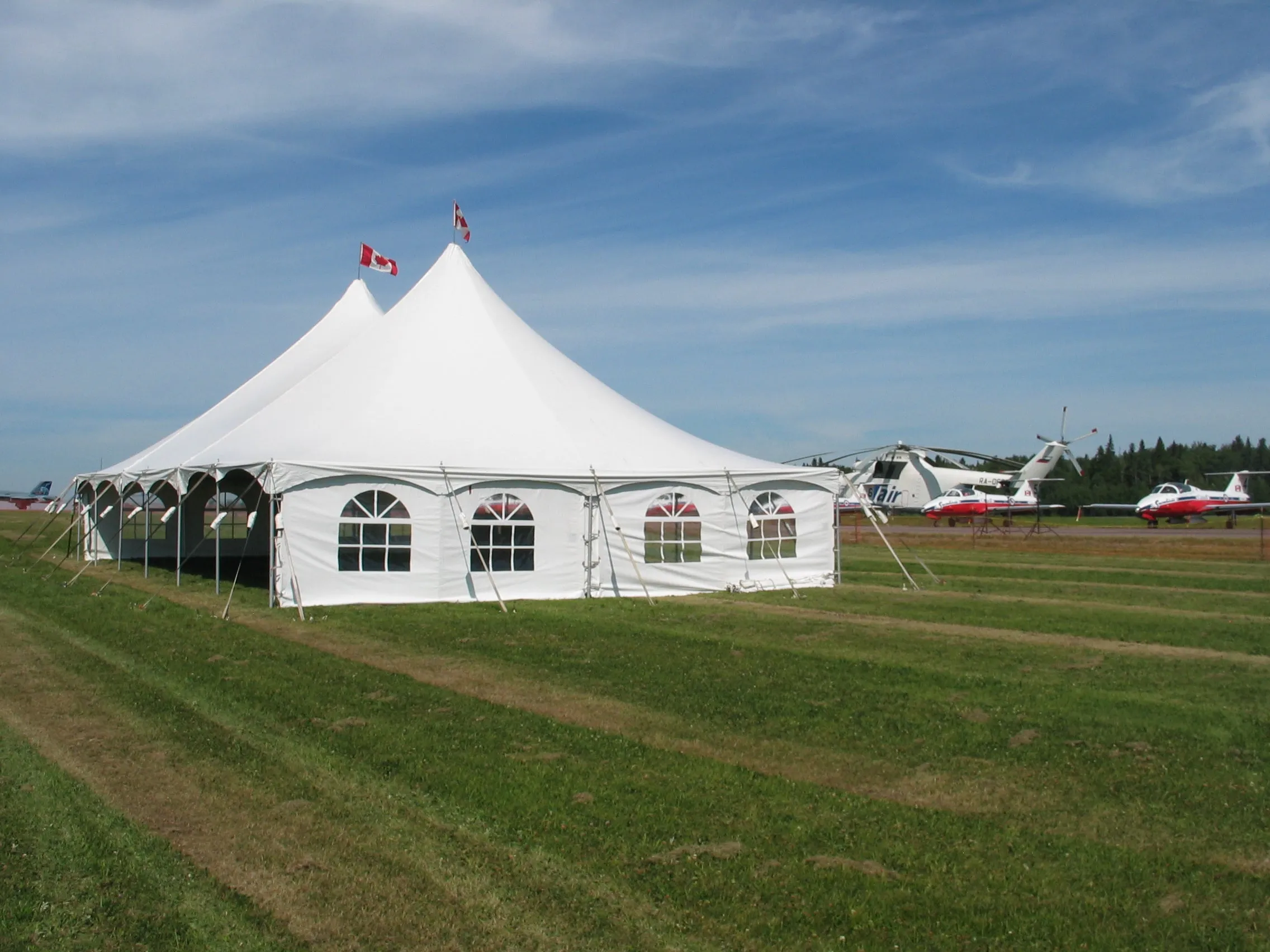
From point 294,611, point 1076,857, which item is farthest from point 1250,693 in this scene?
point 294,611

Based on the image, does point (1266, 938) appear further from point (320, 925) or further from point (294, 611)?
point (294, 611)

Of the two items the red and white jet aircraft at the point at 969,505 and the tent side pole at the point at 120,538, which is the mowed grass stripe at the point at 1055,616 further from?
the red and white jet aircraft at the point at 969,505

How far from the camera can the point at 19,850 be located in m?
4.48

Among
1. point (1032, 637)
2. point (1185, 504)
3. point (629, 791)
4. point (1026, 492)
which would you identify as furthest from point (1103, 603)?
point (1026, 492)

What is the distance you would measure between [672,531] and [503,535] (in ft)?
8.07

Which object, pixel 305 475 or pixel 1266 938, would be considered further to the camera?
pixel 305 475

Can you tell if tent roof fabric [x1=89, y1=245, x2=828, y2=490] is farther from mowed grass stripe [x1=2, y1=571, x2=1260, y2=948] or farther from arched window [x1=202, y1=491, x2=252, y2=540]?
mowed grass stripe [x1=2, y1=571, x2=1260, y2=948]

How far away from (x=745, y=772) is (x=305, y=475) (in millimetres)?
8985

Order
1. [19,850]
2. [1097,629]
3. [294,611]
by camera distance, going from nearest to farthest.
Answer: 1. [19,850]
2. [1097,629]
3. [294,611]

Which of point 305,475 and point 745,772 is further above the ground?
point 305,475

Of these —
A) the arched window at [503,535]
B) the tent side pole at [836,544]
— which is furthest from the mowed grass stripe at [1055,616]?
the arched window at [503,535]

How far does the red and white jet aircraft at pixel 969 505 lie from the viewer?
143 feet

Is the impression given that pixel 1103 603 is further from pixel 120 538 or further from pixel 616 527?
pixel 120 538

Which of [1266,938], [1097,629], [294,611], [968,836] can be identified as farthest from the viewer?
[294,611]
